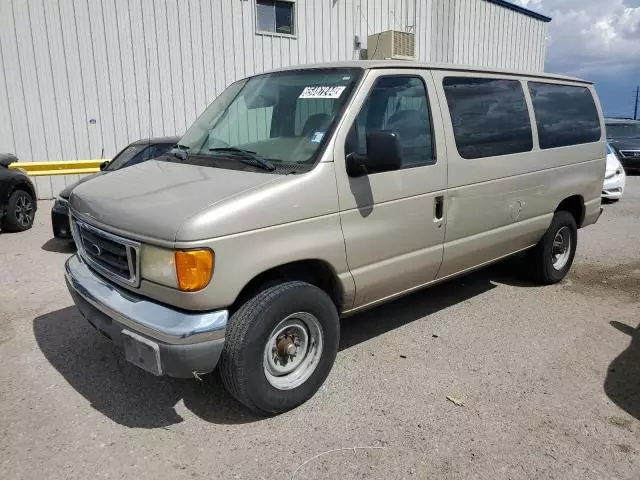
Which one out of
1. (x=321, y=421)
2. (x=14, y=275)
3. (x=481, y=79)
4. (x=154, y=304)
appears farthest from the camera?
(x=14, y=275)

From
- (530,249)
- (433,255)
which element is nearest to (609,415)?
(433,255)

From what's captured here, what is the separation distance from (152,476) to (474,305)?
11.3 feet

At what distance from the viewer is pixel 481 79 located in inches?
177

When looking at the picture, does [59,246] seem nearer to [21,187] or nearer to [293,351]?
[21,187]

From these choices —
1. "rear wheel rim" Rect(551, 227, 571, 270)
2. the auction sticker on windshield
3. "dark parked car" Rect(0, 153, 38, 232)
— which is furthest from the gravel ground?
"dark parked car" Rect(0, 153, 38, 232)

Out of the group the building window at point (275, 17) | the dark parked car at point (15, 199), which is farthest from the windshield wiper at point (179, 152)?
the building window at point (275, 17)

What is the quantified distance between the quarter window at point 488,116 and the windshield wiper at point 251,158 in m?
1.59

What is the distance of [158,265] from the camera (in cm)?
287

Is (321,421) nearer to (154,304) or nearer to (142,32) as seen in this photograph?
(154,304)

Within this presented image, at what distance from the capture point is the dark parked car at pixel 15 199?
26.7ft

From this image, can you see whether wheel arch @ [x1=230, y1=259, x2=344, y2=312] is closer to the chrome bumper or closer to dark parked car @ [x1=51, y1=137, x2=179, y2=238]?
the chrome bumper

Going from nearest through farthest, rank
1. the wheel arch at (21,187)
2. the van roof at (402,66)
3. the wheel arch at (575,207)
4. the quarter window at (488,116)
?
1. the van roof at (402,66)
2. the quarter window at (488,116)
3. the wheel arch at (575,207)
4. the wheel arch at (21,187)

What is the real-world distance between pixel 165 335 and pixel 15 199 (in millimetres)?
6848

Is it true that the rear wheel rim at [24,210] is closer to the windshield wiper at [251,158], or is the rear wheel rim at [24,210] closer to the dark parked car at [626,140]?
the windshield wiper at [251,158]
